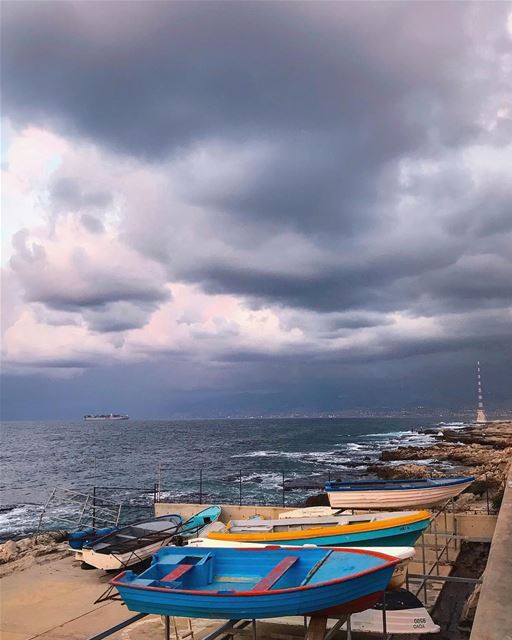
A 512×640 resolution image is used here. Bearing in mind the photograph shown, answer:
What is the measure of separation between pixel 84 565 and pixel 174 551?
7.18 m

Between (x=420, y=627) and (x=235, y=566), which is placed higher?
(x=235, y=566)

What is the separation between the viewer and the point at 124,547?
43.9 ft

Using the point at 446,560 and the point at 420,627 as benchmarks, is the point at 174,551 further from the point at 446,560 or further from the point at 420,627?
the point at 446,560

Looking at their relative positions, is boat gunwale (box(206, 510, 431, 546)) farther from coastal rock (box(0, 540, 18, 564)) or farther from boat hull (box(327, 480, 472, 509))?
coastal rock (box(0, 540, 18, 564))

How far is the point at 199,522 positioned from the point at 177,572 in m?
8.60

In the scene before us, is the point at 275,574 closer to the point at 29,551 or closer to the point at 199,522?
the point at 199,522

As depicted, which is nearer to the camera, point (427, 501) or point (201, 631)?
point (201, 631)

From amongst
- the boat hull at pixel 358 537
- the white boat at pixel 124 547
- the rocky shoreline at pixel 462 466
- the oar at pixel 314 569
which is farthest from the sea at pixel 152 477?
the oar at pixel 314 569

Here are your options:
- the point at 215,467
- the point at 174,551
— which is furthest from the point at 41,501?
the point at 174,551

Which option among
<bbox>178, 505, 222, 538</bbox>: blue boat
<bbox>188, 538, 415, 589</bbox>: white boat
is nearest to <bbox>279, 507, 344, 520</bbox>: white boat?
<bbox>178, 505, 222, 538</bbox>: blue boat

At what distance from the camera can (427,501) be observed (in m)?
15.4

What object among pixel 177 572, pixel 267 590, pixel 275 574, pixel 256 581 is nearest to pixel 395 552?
pixel 275 574

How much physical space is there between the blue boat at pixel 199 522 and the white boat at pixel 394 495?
364cm

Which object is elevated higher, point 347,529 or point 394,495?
point 347,529
